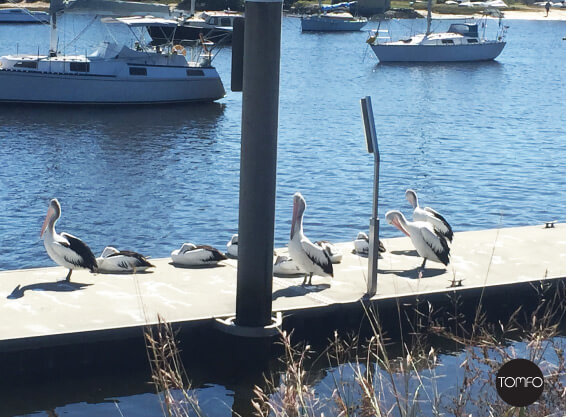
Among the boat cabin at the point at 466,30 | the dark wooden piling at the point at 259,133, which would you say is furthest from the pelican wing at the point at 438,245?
the boat cabin at the point at 466,30

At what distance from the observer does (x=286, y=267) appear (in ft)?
40.3

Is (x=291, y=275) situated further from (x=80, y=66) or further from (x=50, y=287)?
(x=80, y=66)

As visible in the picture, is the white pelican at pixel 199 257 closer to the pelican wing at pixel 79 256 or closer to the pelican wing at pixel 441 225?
the pelican wing at pixel 79 256

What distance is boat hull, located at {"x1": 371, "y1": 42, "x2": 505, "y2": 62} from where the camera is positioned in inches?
2507

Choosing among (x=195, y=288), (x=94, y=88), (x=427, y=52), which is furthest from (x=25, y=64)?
(x=427, y=52)

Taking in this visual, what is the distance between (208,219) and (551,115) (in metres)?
24.8

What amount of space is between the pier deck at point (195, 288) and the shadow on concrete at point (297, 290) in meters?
0.01

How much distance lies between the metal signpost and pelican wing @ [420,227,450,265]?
1.34m

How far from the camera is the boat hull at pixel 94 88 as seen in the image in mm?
38656

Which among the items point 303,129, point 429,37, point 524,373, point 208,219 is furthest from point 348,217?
point 429,37

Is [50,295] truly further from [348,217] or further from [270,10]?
[348,217]

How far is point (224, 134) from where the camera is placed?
36438 millimetres

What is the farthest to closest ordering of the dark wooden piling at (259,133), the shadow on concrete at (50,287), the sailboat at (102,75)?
the sailboat at (102,75) → the shadow on concrete at (50,287) → the dark wooden piling at (259,133)

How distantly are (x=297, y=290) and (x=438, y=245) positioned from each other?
1857 mm
